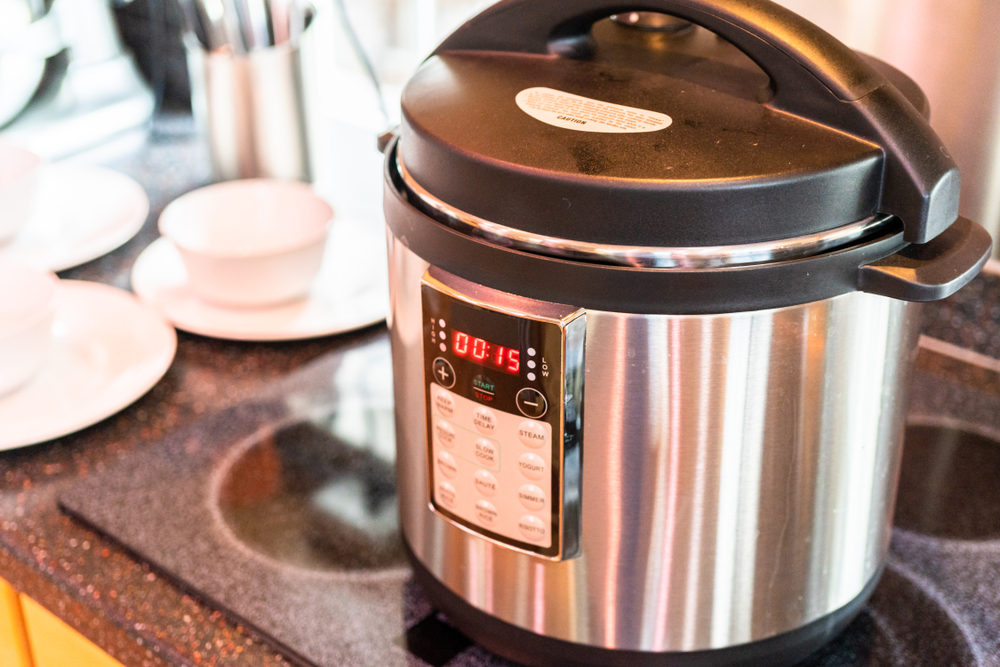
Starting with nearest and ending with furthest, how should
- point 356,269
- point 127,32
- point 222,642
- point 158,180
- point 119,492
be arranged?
point 222,642
point 119,492
point 356,269
point 158,180
point 127,32

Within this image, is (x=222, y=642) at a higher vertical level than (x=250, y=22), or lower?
lower

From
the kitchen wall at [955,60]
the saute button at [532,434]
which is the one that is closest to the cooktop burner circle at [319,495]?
the saute button at [532,434]

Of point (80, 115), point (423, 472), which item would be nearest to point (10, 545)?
point (423, 472)

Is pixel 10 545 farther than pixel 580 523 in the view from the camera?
Yes

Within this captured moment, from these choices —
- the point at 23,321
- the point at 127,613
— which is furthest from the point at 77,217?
the point at 127,613

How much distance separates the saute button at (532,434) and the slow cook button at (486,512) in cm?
5

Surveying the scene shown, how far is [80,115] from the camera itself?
4.32ft

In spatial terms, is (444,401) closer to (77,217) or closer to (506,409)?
(506,409)

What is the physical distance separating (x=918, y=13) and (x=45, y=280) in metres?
0.70

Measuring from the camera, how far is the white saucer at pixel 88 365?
850 mm

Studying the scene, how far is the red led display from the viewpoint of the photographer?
524 millimetres

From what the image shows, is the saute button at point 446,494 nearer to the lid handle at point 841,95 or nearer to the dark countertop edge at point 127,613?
the dark countertop edge at point 127,613

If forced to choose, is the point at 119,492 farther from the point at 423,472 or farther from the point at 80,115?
the point at 80,115

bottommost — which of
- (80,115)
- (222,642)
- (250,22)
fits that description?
(222,642)
